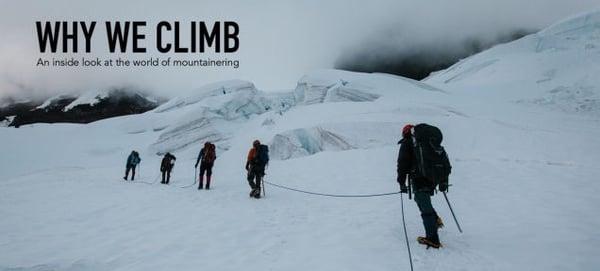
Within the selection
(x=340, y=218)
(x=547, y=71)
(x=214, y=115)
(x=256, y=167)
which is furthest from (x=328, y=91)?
(x=547, y=71)

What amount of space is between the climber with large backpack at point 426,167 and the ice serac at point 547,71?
44.3 m

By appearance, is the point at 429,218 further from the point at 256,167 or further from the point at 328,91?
the point at 328,91

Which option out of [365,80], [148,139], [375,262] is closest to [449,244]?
[375,262]

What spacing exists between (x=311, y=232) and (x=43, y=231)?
18.6 ft

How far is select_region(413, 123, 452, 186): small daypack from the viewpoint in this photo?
557cm

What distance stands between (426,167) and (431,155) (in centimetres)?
20

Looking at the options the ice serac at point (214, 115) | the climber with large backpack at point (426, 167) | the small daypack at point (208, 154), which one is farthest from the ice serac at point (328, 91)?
the climber with large backpack at point (426, 167)

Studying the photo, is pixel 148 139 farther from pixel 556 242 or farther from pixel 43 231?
pixel 556 242

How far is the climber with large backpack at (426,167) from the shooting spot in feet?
18.3

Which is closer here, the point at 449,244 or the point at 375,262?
the point at 375,262

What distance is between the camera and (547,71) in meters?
55.2

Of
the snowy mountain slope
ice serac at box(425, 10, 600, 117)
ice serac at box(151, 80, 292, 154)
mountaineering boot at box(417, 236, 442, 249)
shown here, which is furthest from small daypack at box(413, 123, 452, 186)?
ice serac at box(425, 10, 600, 117)

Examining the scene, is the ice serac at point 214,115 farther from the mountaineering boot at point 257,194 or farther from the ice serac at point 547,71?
the mountaineering boot at point 257,194

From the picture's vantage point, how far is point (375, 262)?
5.31 metres
